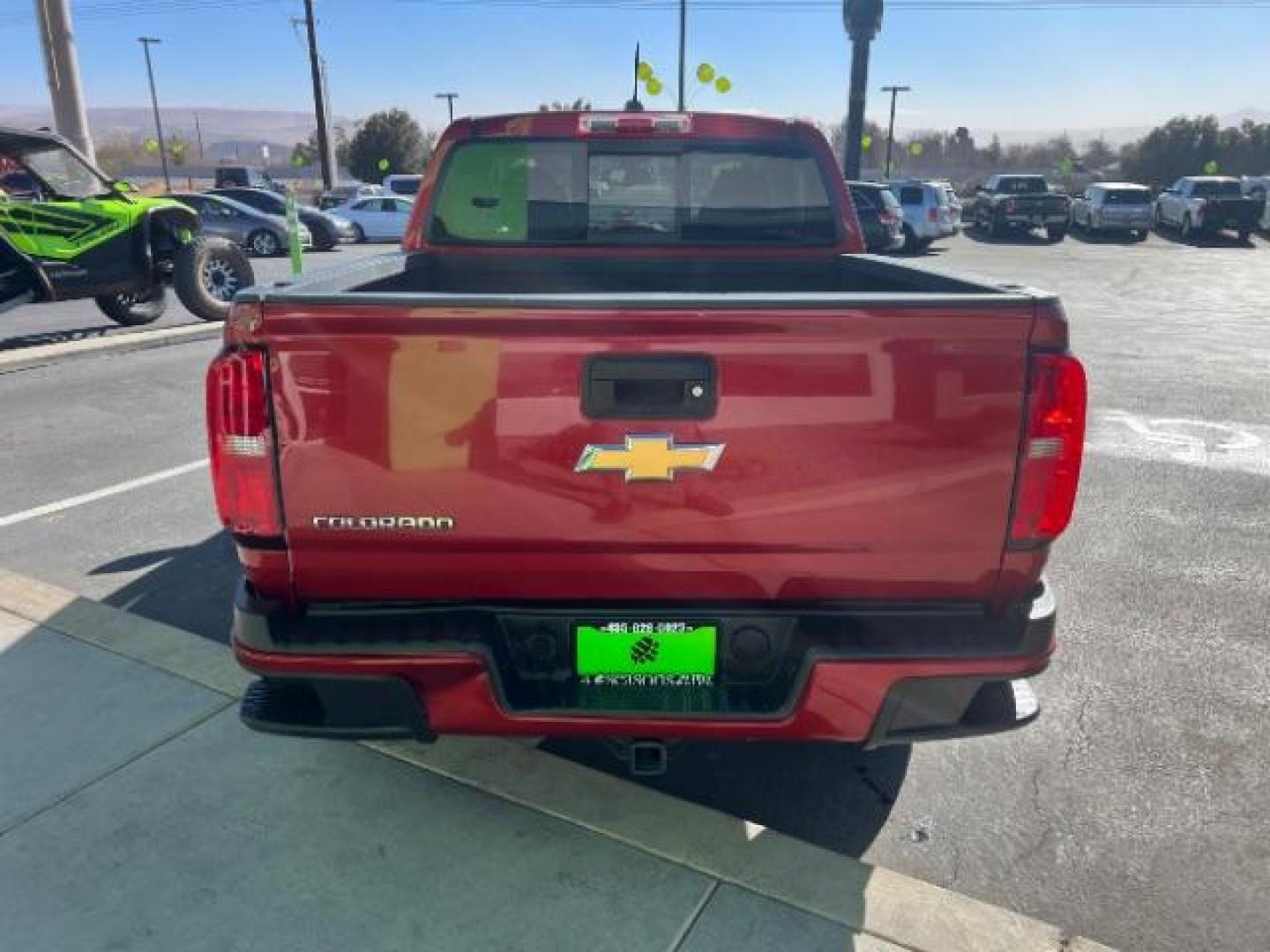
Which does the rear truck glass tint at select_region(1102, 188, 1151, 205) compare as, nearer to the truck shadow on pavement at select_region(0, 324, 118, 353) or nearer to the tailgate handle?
the truck shadow on pavement at select_region(0, 324, 118, 353)

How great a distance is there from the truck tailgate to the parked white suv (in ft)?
78.4

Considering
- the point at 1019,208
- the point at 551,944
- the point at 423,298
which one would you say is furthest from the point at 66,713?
the point at 1019,208

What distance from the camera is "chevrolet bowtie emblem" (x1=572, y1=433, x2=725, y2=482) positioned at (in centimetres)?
219

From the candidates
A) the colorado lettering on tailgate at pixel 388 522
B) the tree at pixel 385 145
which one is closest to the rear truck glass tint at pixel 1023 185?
the colorado lettering on tailgate at pixel 388 522

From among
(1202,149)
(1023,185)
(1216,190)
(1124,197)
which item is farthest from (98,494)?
(1202,149)

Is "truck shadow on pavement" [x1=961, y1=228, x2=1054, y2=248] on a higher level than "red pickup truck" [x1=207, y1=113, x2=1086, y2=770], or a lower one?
lower

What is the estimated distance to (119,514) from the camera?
539 centimetres

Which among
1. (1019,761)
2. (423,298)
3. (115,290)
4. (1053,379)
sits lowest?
(1019,761)

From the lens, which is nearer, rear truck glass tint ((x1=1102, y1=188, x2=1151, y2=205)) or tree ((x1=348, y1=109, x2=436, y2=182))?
rear truck glass tint ((x1=1102, y1=188, x2=1151, y2=205))

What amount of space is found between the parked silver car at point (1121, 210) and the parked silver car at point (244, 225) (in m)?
24.1

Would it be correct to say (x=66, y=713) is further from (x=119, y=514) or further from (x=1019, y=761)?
(x=1019, y=761)

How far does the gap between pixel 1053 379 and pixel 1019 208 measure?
30427mm

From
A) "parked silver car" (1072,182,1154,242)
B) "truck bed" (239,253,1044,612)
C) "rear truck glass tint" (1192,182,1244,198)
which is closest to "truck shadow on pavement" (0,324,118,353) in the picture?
"truck bed" (239,253,1044,612)

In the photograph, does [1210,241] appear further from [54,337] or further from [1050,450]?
[1050,450]
